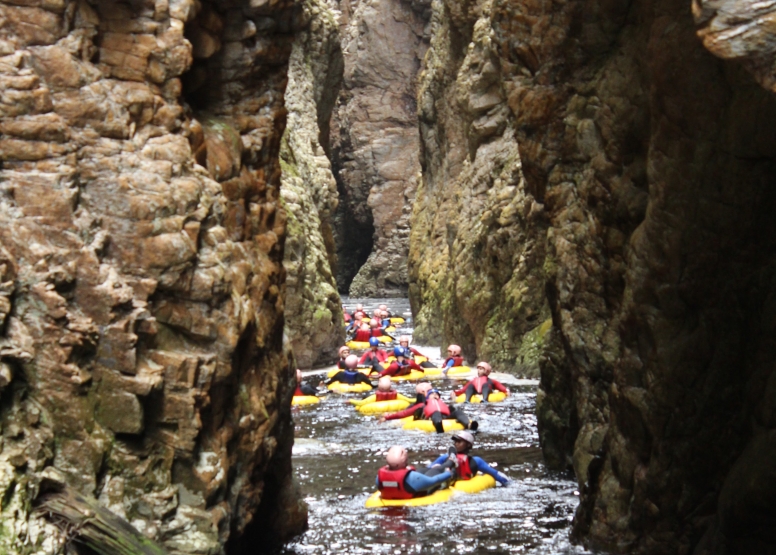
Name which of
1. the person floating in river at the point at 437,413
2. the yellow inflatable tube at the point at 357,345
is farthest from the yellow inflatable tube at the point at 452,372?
the yellow inflatable tube at the point at 357,345

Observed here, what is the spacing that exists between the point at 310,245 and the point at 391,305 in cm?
2275

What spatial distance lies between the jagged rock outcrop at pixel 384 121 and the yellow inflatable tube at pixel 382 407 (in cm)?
3100

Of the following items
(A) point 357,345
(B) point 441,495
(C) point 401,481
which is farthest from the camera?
(A) point 357,345

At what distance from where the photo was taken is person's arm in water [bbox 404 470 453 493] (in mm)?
10953

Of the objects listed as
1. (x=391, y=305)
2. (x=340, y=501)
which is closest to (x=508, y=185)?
(x=340, y=501)

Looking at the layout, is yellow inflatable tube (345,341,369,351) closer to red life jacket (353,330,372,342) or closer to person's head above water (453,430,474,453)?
red life jacket (353,330,372,342)

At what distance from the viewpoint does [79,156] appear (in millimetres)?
6535

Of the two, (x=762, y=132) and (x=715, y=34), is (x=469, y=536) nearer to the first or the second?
(x=762, y=132)

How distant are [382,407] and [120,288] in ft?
36.0

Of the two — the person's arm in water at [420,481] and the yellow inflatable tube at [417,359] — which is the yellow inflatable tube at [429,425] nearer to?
the person's arm in water at [420,481]

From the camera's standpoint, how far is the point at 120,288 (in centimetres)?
643

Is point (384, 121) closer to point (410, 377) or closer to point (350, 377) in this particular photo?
point (410, 377)

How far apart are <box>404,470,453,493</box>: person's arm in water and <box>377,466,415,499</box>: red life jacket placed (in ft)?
0.23

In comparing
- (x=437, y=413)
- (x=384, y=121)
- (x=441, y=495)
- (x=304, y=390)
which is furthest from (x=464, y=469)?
(x=384, y=121)
